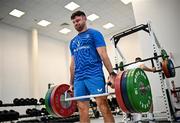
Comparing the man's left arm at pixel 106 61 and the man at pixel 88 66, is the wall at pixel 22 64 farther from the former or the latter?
the man's left arm at pixel 106 61

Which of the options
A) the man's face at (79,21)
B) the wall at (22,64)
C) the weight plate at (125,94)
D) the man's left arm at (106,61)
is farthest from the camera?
the wall at (22,64)

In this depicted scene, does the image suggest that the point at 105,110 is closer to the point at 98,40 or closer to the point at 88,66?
the point at 88,66

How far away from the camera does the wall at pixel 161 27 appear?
4.11m

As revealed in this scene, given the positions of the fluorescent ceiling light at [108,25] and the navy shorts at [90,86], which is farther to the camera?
the fluorescent ceiling light at [108,25]

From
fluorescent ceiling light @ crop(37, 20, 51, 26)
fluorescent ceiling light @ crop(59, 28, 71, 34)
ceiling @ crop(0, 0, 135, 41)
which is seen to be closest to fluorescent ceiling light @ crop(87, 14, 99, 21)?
ceiling @ crop(0, 0, 135, 41)

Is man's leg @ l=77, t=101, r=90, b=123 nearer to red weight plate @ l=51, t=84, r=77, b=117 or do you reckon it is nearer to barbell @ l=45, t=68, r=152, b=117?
barbell @ l=45, t=68, r=152, b=117

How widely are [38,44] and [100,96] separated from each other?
695 cm

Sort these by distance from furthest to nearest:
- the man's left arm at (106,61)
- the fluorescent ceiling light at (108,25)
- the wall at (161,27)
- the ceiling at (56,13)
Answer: the fluorescent ceiling light at (108,25), the ceiling at (56,13), the wall at (161,27), the man's left arm at (106,61)

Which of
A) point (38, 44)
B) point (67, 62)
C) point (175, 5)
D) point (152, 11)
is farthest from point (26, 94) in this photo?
point (175, 5)

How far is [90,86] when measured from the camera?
1.58 m

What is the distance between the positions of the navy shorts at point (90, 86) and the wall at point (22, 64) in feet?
18.1

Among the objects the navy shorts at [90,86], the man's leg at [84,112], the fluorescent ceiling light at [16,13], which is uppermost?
the fluorescent ceiling light at [16,13]

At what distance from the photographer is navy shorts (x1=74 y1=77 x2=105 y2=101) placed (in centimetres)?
154

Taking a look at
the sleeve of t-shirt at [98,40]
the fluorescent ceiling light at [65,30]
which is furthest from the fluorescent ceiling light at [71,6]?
the sleeve of t-shirt at [98,40]
